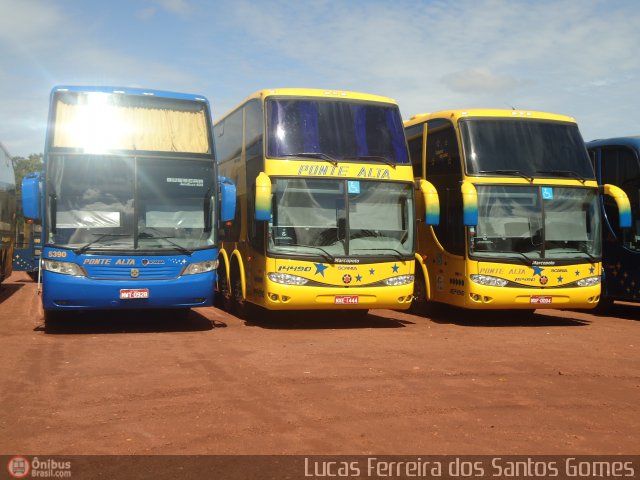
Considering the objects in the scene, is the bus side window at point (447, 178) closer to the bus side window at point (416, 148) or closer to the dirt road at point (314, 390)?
the bus side window at point (416, 148)

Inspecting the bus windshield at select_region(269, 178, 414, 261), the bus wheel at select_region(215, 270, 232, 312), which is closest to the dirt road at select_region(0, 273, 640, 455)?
the bus windshield at select_region(269, 178, 414, 261)

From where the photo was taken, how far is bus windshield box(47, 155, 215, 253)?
1228 cm

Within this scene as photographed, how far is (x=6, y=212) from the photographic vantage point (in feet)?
68.6

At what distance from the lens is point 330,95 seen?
14227mm

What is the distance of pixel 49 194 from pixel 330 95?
16.8 feet

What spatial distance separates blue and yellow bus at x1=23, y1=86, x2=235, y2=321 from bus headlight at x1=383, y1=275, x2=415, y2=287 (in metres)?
2.98

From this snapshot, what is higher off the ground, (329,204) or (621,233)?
(329,204)

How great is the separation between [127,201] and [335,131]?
3811 mm

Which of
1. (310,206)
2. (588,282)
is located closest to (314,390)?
(310,206)

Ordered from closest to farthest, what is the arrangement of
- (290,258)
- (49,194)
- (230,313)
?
1. (49,194)
2. (290,258)
3. (230,313)

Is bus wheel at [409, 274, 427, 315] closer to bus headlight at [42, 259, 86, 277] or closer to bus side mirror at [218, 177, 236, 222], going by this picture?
bus side mirror at [218, 177, 236, 222]
